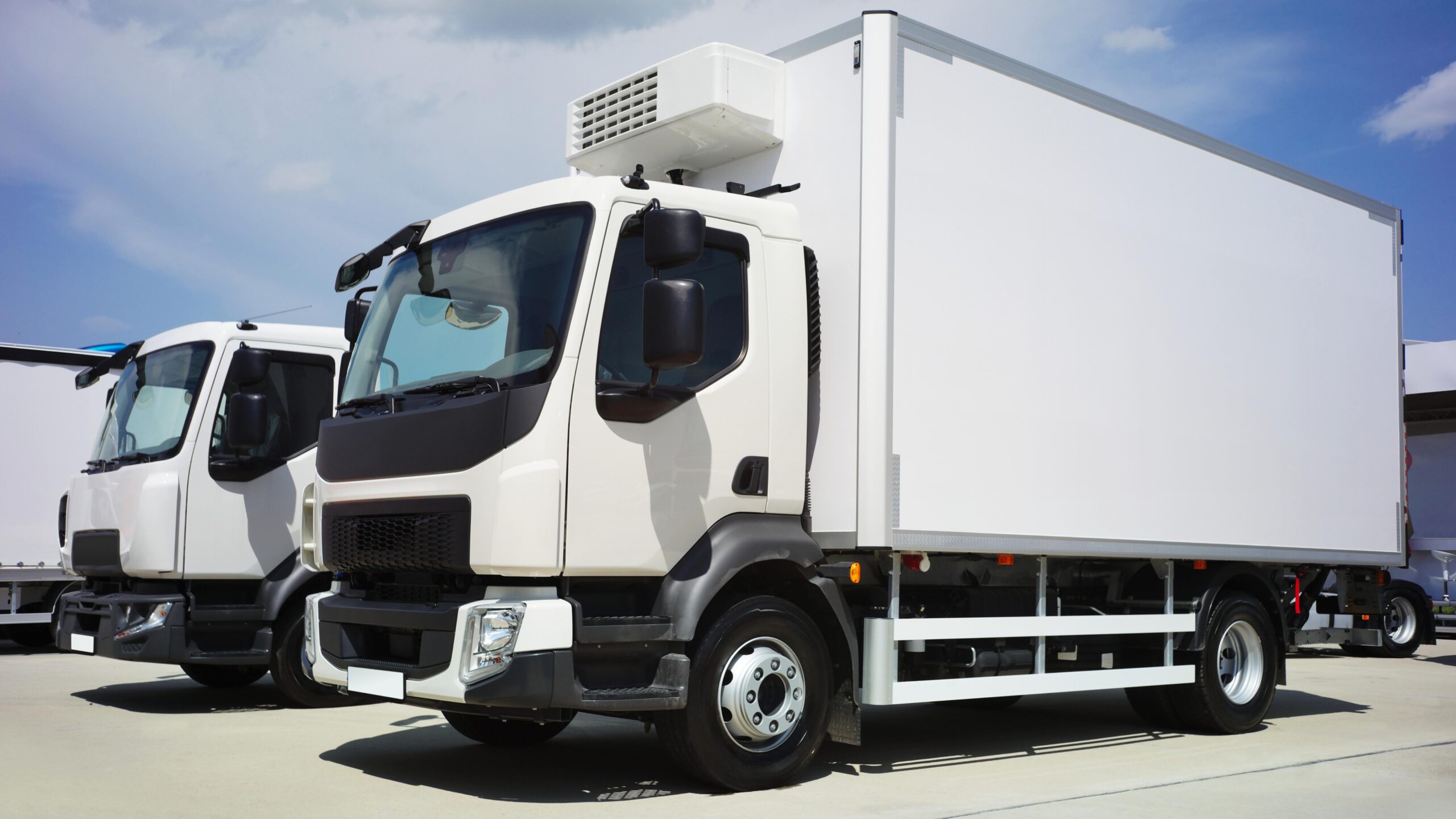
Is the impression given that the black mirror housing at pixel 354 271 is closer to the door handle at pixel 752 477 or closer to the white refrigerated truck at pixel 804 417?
the white refrigerated truck at pixel 804 417

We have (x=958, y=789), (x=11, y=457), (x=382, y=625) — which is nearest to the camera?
(x=382, y=625)

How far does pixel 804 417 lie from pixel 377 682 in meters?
2.38

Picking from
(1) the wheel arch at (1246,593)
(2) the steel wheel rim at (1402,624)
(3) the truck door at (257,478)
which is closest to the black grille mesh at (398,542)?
(3) the truck door at (257,478)

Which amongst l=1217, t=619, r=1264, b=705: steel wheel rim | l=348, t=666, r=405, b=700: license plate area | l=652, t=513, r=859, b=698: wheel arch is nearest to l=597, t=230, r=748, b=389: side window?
l=652, t=513, r=859, b=698: wheel arch

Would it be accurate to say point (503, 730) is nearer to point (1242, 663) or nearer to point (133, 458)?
point (133, 458)

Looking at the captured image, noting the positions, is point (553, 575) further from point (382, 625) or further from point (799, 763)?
point (799, 763)

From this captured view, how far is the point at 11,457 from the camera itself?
12797 millimetres

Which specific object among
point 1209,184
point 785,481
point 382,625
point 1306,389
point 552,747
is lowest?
point 552,747

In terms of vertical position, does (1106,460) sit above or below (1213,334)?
below

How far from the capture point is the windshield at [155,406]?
357 inches

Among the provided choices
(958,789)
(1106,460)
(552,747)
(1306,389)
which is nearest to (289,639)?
(552,747)

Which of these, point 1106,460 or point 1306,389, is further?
point 1306,389

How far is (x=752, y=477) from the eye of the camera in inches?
240

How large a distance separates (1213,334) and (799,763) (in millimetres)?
4152
